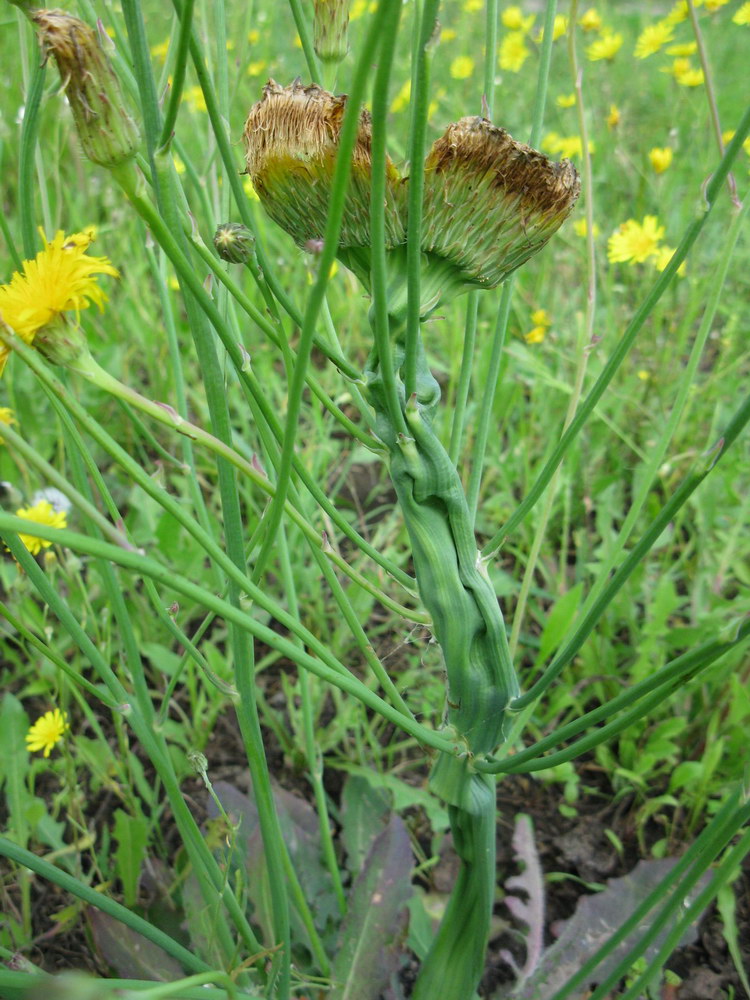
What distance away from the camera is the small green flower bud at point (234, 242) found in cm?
42

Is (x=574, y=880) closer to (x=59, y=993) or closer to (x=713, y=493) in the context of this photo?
(x=713, y=493)

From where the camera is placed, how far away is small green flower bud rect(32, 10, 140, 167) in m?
0.34

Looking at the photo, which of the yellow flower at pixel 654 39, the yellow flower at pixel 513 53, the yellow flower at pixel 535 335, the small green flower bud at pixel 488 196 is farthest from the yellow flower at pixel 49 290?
the yellow flower at pixel 513 53

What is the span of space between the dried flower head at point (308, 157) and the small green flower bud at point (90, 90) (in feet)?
0.25

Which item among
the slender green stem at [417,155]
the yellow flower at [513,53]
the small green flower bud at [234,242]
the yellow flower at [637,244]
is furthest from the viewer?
the yellow flower at [513,53]

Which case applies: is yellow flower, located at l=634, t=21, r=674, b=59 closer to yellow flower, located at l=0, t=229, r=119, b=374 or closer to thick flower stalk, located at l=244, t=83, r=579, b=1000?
thick flower stalk, located at l=244, t=83, r=579, b=1000

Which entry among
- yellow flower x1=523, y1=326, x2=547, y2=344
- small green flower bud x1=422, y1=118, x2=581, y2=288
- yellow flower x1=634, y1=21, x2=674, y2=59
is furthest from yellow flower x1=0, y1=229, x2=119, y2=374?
yellow flower x1=634, y1=21, x2=674, y2=59

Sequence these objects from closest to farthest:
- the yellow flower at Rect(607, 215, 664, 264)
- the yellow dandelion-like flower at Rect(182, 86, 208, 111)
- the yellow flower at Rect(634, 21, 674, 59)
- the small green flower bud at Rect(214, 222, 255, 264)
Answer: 1. the small green flower bud at Rect(214, 222, 255, 264)
2. the yellow flower at Rect(607, 215, 664, 264)
3. the yellow flower at Rect(634, 21, 674, 59)
4. the yellow dandelion-like flower at Rect(182, 86, 208, 111)

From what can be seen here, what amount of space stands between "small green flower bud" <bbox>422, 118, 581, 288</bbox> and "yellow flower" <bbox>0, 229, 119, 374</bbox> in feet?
0.57

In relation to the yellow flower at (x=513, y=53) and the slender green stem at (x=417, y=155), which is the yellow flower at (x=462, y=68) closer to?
the yellow flower at (x=513, y=53)

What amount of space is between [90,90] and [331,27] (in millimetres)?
211

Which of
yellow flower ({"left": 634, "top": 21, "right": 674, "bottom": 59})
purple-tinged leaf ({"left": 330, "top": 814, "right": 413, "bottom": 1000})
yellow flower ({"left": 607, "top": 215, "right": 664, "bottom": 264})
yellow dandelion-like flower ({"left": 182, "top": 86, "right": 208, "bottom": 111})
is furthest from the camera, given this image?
yellow dandelion-like flower ({"left": 182, "top": 86, "right": 208, "bottom": 111})

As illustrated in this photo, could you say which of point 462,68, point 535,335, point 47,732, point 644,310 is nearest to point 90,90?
point 644,310

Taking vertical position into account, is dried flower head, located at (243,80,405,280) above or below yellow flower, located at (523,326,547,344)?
below
